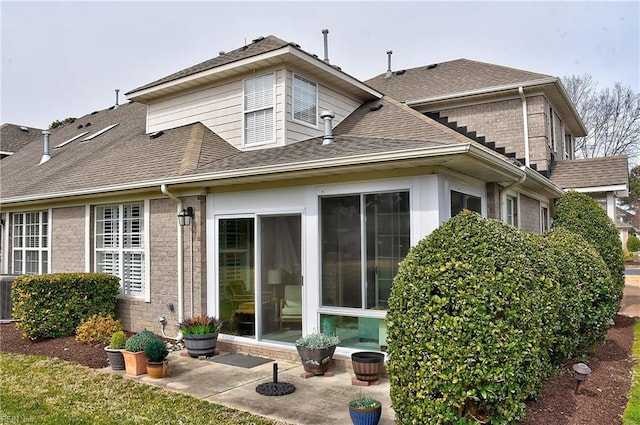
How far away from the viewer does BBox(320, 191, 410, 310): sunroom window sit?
6422mm

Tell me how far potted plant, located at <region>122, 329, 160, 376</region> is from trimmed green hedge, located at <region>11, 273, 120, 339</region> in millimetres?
2617

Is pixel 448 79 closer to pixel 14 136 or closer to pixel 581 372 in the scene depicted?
pixel 581 372

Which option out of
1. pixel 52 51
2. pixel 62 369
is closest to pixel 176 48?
pixel 52 51

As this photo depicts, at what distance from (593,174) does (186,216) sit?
11338mm

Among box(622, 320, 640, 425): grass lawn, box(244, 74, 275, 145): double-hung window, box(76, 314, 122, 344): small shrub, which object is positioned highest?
box(244, 74, 275, 145): double-hung window

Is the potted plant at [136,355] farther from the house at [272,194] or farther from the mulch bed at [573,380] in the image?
the house at [272,194]

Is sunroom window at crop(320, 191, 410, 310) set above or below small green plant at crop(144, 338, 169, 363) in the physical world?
above

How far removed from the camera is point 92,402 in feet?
18.2

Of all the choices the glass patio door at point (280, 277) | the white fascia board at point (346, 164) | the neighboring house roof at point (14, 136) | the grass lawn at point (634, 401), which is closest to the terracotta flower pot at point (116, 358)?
the glass patio door at point (280, 277)

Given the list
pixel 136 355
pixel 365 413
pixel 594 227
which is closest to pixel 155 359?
pixel 136 355

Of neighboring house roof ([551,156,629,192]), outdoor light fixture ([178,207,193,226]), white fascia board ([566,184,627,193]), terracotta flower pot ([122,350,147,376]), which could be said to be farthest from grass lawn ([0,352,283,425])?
neighboring house roof ([551,156,629,192])

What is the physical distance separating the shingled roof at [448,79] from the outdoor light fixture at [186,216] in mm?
8574

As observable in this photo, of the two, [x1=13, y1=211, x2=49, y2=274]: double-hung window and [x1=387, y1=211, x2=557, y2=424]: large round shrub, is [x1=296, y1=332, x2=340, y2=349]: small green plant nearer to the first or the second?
[x1=387, y1=211, x2=557, y2=424]: large round shrub

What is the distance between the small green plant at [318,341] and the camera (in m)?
6.32
